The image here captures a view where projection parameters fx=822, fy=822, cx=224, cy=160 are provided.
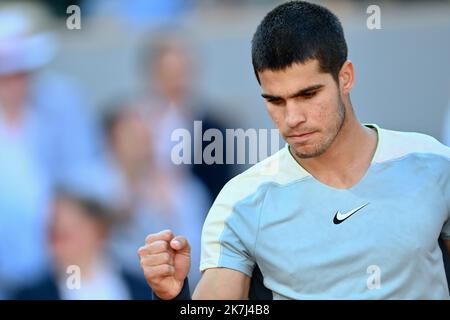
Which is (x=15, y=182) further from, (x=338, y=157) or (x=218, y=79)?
(x=338, y=157)

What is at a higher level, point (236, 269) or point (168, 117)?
point (168, 117)

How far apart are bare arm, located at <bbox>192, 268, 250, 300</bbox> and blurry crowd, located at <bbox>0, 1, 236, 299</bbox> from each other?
2.18 ft

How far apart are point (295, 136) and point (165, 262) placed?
0.40m

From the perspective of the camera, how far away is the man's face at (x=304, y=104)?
1.81m

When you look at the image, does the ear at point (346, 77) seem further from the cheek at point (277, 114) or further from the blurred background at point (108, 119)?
the blurred background at point (108, 119)

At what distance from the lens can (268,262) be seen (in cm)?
186

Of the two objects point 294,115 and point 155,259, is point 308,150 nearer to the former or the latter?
point 294,115

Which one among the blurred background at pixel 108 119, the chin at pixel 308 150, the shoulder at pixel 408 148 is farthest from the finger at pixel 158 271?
the blurred background at pixel 108 119

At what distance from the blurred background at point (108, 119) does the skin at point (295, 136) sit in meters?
0.58

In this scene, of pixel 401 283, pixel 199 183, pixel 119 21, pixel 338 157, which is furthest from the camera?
pixel 119 21

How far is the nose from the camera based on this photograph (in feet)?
5.91

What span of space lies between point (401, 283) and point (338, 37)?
0.57 metres

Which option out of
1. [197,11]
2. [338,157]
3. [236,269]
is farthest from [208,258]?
[197,11]

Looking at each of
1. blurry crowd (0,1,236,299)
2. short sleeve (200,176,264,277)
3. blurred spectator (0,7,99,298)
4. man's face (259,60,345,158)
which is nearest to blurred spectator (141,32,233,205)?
blurry crowd (0,1,236,299)
